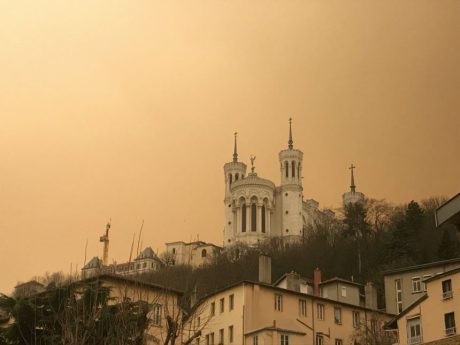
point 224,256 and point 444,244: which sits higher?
point 224,256

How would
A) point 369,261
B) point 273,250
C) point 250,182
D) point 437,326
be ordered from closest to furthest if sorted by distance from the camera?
point 437,326 < point 369,261 < point 273,250 < point 250,182

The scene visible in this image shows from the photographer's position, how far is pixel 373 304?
50.2 meters

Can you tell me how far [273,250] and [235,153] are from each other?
4104 cm

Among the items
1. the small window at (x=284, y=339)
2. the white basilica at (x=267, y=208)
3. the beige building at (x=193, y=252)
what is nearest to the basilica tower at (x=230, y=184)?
the white basilica at (x=267, y=208)

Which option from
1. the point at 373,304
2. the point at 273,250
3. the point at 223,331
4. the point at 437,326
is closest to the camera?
the point at 437,326

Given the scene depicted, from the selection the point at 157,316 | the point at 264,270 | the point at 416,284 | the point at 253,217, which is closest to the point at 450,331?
the point at 157,316

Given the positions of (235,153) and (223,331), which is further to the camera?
(235,153)

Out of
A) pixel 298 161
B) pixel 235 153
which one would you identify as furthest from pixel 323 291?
pixel 235 153

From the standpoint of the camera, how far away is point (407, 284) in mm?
49844

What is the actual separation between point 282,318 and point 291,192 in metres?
87.0

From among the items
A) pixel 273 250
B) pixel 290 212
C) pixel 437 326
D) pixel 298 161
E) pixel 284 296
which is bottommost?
pixel 437 326

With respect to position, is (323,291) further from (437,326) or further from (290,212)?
(290,212)

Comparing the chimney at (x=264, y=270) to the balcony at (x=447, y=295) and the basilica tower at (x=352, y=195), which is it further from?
the basilica tower at (x=352, y=195)

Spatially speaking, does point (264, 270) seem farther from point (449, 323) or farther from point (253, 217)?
point (253, 217)
